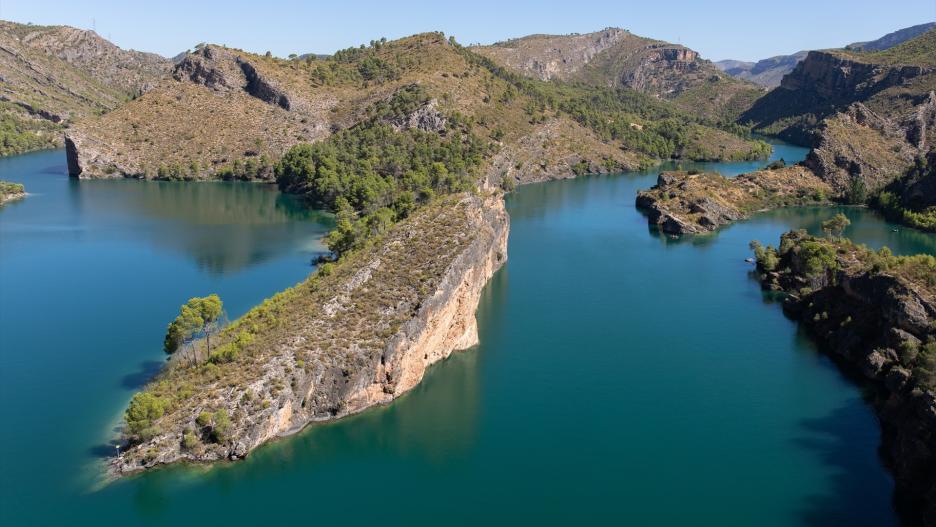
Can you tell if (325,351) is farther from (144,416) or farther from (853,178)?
(853,178)

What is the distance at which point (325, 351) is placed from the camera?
54562 mm

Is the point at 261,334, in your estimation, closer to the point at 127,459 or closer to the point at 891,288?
the point at 127,459

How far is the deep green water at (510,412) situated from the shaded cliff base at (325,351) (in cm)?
177

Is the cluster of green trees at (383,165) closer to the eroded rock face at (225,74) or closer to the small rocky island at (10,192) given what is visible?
the eroded rock face at (225,74)

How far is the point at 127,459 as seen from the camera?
46438mm

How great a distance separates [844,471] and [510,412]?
2492cm

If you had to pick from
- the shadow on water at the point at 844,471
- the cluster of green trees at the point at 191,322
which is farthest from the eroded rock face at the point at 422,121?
the shadow on water at the point at 844,471

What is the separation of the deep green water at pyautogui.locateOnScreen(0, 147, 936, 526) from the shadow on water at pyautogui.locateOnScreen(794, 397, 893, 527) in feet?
0.54

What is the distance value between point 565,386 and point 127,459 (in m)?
35.2

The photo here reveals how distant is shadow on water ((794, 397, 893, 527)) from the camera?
144 feet

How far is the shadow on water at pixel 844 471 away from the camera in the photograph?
144ft

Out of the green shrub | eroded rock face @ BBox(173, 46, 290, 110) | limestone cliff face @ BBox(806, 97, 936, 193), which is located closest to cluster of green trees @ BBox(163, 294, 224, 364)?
the green shrub

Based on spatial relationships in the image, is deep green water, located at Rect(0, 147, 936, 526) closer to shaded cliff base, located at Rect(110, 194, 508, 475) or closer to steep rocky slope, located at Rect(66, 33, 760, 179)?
shaded cliff base, located at Rect(110, 194, 508, 475)

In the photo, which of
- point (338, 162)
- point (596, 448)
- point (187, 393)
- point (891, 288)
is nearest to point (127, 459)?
point (187, 393)
